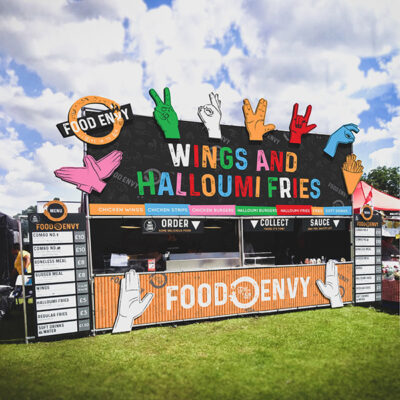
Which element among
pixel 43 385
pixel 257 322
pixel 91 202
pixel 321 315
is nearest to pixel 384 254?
pixel 321 315

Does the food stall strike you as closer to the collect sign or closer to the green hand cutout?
the collect sign

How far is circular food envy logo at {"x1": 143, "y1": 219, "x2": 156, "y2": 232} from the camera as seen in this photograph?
9930mm

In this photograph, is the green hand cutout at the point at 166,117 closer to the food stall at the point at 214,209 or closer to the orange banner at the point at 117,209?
the food stall at the point at 214,209

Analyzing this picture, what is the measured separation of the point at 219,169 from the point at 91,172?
4.25 meters

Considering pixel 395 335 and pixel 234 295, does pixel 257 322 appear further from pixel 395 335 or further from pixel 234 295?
pixel 395 335

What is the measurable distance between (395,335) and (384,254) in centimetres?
760

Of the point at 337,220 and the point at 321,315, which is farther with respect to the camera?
the point at 337,220

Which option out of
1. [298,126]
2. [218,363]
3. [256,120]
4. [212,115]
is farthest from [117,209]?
[298,126]

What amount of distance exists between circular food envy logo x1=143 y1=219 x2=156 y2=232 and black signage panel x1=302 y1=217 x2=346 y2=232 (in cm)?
566

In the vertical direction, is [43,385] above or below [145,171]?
below

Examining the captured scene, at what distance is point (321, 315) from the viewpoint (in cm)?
1084

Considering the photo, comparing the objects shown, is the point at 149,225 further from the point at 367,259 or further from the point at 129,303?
the point at 367,259

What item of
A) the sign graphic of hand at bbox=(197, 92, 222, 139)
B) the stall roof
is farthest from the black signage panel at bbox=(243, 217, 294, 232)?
the stall roof

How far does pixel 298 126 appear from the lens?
39.4 feet
